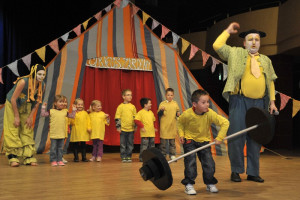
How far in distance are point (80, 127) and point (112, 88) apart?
4.25 ft

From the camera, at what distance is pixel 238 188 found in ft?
9.37

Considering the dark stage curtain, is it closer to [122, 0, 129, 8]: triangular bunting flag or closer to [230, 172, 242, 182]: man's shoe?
[122, 0, 129, 8]: triangular bunting flag

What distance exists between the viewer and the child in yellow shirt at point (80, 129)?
196 inches

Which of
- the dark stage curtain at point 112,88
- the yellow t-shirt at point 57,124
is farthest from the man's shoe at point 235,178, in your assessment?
the dark stage curtain at point 112,88

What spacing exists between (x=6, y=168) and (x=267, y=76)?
9.17ft

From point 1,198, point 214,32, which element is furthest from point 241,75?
point 214,32

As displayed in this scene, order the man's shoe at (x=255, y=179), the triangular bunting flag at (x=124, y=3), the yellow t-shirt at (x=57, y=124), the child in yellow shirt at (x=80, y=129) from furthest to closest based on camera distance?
1. the triangular bunting flag at (x=124, y=3)
2. the child in yellow shirt at (x=80, y=129)
3. the yellow t-shirt at (x=57, y=124)
4. the man's shoe at (x=255, y=179)

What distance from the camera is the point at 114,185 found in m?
2.96

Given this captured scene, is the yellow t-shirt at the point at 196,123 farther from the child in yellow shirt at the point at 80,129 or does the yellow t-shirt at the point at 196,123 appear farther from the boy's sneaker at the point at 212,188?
the child in yellow shirt at the point at 80,129

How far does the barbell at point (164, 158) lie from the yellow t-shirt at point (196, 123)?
0.22m

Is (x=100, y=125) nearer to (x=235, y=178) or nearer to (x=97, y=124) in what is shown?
(x=97, y=124)

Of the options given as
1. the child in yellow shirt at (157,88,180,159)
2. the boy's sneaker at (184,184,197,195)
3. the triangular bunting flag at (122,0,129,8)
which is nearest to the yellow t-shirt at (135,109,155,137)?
the child in yellow shirt at (157,88,180,159)

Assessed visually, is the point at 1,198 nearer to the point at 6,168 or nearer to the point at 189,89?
the point at 6,168

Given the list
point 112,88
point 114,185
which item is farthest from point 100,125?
point 114,185
